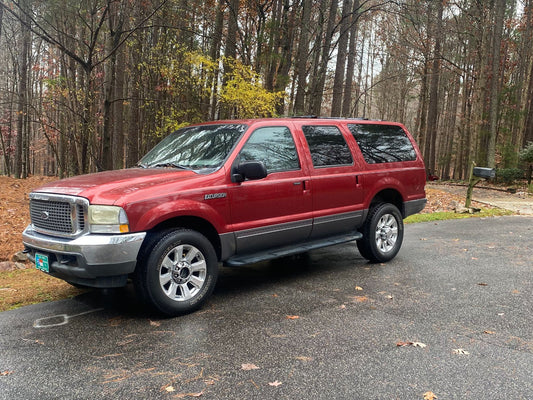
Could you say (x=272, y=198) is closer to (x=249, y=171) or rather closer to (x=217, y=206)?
(x=249, y=171)

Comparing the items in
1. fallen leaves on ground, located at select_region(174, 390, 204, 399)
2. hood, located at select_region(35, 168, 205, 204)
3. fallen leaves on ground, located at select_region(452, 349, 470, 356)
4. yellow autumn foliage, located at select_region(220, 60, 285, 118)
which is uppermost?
yellow autumn foliage, located at select_region(220, 60, 285, 118)

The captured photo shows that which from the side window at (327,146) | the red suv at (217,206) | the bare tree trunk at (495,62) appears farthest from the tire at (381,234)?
the bare tree trunk at (495,62)

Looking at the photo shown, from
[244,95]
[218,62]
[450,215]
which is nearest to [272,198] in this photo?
[244,95]

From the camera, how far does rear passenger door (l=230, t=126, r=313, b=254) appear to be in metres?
4.87

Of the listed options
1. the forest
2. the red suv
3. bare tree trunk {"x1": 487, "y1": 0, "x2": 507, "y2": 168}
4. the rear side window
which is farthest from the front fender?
bare tree trunk {"x1": 487, "y1": 0, "x2": 507, "y2": 168}

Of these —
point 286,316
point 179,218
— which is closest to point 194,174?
point 179,218

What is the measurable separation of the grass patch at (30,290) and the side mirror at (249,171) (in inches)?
95.9

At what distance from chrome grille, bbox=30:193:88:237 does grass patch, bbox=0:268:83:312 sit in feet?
3.15

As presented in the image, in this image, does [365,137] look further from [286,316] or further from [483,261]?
[286,316]

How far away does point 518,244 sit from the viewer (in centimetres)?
790

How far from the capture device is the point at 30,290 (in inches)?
210

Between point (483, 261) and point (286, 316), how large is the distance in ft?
12.9

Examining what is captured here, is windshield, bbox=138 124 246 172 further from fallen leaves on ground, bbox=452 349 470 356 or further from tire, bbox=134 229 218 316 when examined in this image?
fallen leaves on ground, bbox=452 349 470 356

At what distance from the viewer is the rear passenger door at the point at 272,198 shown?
4871mm
